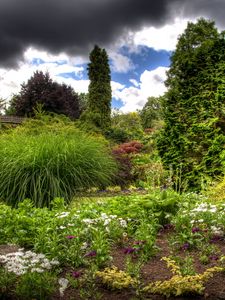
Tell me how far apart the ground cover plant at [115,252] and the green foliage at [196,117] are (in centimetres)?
350

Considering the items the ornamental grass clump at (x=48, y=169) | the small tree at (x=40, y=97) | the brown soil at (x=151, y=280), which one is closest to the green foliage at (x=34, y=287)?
the brown soil at (x=151, y=280)

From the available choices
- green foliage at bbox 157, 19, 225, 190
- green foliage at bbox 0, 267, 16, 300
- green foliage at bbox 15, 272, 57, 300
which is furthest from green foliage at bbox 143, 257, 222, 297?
green foliage at bbox 157, 19, 225, 190

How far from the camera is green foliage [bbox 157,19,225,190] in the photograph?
28.8 ft

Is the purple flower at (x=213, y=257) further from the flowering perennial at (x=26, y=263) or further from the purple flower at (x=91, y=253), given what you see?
the flowering perennial at (x=26, y=263)

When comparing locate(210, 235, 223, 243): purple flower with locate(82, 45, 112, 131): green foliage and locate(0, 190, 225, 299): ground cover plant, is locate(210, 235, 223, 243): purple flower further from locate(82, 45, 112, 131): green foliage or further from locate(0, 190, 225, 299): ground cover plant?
locate(82, 45, 112, 131): green foliage

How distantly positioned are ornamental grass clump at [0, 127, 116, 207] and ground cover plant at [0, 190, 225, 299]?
1251mm

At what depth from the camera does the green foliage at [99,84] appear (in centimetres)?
2725

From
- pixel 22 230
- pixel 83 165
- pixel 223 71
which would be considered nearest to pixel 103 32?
pixel 223 71

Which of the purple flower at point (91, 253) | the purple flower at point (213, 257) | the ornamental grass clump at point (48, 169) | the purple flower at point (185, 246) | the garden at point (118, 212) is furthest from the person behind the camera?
the ornamental grass clump at point (48, 169)

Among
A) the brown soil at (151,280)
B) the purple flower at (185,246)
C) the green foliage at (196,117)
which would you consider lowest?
the brown soil at (151,280)

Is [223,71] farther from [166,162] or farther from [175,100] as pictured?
[166,162]

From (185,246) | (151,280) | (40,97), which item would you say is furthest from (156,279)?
(40,97)

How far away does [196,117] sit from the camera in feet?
29.7

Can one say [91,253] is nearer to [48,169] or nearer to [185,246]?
[185,246]
